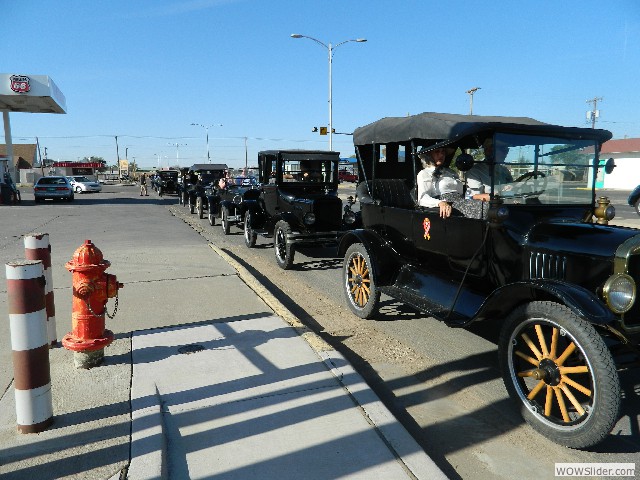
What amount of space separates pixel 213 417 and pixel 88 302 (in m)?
1.25

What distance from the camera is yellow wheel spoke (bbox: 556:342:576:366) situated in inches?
104

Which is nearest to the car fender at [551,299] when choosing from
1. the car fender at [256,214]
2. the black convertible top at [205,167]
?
the car fender at [256,214]

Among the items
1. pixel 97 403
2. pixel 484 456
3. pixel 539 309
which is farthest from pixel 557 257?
pixel 97 403

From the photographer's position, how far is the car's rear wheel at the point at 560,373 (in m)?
2.45

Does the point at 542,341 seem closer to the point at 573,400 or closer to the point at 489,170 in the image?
the point at 573,400

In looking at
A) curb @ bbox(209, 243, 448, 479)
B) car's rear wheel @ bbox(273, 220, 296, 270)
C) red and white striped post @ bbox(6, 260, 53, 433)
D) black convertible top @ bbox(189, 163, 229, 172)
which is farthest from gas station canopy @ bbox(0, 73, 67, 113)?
red and white striped post @ bbox(6, 260, 53, 433)

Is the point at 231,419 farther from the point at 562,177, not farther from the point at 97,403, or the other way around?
the point at 562,177

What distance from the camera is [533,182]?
381 cm

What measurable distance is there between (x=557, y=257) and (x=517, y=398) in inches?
38.5

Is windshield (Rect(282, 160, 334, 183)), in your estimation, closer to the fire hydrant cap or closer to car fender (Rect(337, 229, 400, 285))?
car fender (Rect(337, 229, 400, 285))

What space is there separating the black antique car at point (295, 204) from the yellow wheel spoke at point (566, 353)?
4.40 m

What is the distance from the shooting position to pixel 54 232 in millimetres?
12047

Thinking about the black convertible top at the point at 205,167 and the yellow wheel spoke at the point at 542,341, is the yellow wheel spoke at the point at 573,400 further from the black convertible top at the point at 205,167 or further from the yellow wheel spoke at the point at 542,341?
the black convertible top at the point at 205,167

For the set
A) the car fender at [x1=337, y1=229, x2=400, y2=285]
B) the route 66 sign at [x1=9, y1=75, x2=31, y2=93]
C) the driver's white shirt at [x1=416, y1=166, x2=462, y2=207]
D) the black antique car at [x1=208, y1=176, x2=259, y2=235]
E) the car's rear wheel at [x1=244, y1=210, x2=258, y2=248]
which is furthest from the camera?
the route 66 sign at [x1=9, y1=75, x2=31, y2=93]
